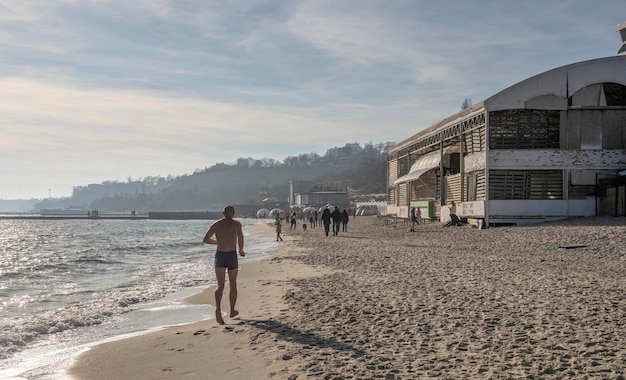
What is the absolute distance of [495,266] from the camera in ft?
48.4

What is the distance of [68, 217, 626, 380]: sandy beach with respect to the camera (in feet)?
18.9

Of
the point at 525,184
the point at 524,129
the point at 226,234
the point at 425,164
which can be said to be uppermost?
the point at 524,129

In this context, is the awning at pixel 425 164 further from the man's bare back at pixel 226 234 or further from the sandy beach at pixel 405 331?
the man's bare back at pixel 226 234

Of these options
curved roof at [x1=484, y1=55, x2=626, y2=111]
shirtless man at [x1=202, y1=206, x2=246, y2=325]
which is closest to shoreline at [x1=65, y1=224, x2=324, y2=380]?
shirtless man at [x1=202, y1=206, x2=246, y2=325]

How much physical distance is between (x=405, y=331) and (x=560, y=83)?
2595 cm

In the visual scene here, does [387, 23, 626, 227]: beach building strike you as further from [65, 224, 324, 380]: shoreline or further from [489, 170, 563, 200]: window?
[65, 224, 324, 380]: shoreline

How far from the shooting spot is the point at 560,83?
28.9 m

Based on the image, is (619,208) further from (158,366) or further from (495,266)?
(158,366)

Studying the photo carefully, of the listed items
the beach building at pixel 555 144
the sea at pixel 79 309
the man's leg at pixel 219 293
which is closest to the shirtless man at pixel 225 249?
the man's leg at pixel 219 293

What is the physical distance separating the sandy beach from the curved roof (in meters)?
16.3

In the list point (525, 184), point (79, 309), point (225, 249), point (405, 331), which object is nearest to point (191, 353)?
point (225, 249)

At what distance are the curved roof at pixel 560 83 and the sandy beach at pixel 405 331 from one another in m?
16.3

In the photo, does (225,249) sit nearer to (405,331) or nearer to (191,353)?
(191,353)

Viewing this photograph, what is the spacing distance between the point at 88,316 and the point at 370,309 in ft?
20.1
